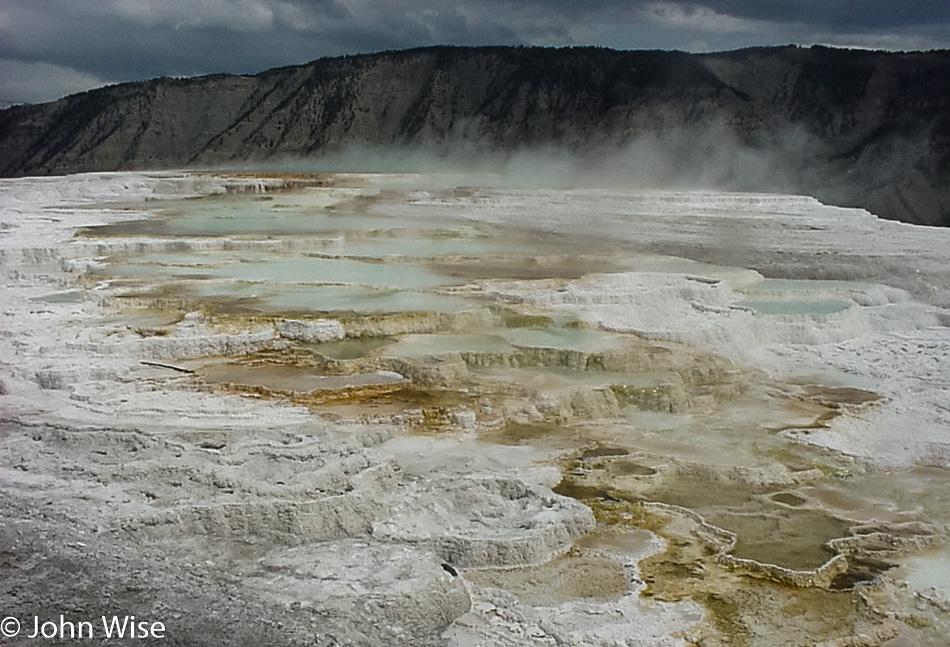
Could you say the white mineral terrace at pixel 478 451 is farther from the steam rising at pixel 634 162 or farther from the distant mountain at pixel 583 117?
the distant mountain at pixel 583 117

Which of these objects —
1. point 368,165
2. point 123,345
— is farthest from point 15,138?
point 123,345

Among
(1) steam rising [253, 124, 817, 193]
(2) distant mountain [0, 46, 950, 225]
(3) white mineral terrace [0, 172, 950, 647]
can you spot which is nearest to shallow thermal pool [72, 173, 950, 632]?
(3) white mineral terrace [0, 172, 950, 647]

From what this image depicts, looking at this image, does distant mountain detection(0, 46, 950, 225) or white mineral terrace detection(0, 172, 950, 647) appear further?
distant mountain detection(0, 46, 950, 225)

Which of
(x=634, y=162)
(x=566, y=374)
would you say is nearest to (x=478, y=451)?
(x=566, y=374)

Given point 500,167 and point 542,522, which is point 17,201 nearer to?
A: point 542,522

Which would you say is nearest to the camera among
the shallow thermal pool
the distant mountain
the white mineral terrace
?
the white mineral terrace

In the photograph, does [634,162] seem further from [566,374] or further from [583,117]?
[566,374]

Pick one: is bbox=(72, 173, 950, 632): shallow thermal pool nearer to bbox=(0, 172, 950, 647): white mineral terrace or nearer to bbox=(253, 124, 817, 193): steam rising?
bbox=(0, 172, 950, 647): white mineral terrace
